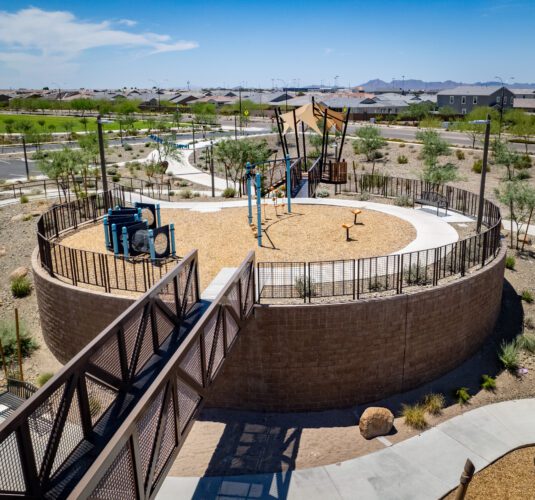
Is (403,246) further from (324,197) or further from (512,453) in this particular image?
(324,197)

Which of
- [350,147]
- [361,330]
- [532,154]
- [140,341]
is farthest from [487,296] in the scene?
[350,147]

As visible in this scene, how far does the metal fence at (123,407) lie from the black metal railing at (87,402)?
0.04ft

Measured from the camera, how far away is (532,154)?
49.7 m

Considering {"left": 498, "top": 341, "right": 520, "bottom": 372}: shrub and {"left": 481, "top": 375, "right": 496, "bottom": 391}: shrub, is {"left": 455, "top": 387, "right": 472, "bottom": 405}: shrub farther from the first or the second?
{"left": 498, "top": 341, "right": 520, "bottom": 372}: shrub

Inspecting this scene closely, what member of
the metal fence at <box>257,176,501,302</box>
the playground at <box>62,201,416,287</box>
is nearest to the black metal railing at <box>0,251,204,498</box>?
the metal fence at <box>257,176,501,302</box>

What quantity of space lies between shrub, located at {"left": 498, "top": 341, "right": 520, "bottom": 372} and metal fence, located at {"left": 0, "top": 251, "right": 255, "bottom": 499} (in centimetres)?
873

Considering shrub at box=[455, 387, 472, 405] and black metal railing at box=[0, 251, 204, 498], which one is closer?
black metal railing at box=[0, 251, 204, 498]

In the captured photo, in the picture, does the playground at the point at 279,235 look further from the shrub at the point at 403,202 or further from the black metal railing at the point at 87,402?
the black metal railing at the point at 87,402

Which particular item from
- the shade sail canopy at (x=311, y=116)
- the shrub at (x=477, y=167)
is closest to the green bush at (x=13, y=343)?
the shade sail canopy at (x=311, y=116)

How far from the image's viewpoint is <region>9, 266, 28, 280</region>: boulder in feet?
69.2

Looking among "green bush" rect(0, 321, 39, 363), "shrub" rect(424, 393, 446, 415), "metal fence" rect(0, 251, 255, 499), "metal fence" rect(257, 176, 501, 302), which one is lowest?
"shrub" rect(424, 393, 446, 415)

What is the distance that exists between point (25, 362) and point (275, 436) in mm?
8050

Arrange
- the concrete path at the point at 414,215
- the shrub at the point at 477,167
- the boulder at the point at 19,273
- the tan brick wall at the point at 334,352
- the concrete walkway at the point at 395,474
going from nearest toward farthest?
the concrete walkway at the point at 395,474 < the tan brick wall at the point at 334,352 < the concrete path at the point at 414,215 < the boulder at the point at 19,273 < the shrub at the point at 477,167

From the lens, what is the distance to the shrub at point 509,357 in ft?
51.8
